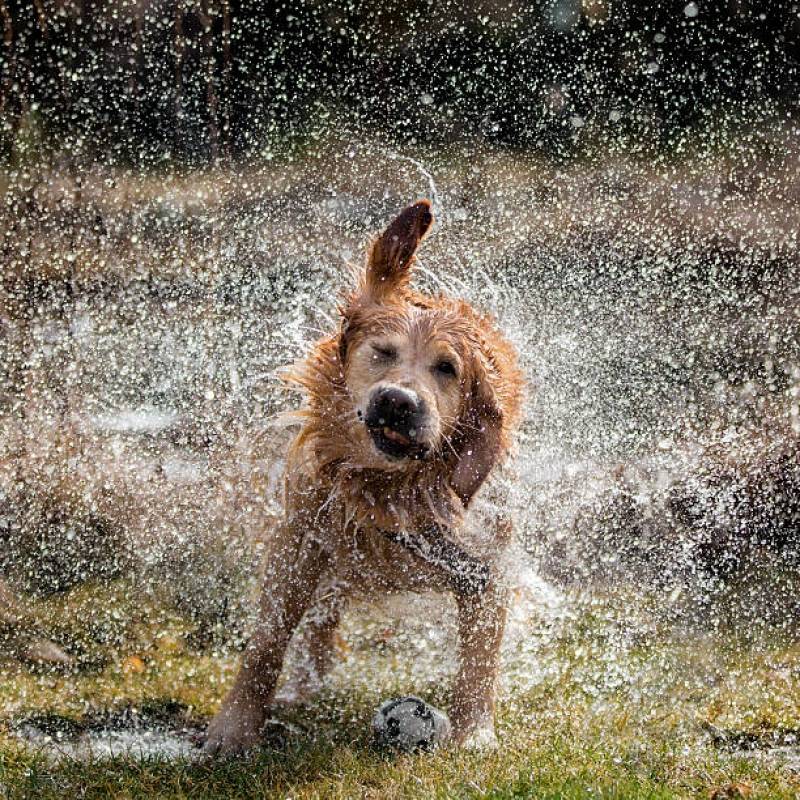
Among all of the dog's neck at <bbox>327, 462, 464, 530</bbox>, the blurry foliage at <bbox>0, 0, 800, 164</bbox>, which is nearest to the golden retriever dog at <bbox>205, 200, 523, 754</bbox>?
the dog's neck at <bbox>327, 462, 464, 530</bbox>

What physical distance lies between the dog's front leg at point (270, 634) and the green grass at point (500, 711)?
12 cm

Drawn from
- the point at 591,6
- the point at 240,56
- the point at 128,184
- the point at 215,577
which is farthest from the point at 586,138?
the point at 215,577

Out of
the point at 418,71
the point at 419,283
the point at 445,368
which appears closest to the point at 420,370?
the point at 445,368

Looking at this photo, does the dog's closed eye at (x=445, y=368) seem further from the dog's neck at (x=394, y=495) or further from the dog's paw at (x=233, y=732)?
the dog's paw at (x=233, y=732)

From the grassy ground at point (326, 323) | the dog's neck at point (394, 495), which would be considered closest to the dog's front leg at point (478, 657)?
the grassy ground at point (326, 323)

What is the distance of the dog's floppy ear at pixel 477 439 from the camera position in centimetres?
307

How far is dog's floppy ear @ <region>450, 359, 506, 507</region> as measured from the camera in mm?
3068

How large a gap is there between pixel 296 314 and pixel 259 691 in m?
2.44

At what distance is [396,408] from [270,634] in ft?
2.73

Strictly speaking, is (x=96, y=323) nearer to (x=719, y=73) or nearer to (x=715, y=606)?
(x=715, y=606)

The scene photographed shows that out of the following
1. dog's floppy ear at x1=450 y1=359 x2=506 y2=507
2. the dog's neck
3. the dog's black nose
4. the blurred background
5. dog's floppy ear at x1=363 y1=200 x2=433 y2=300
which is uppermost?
dog's floppy ear at x1=363 y1=200 x2=433 y2=300

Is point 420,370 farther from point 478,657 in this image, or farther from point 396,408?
point 478,657

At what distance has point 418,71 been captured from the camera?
7.95m

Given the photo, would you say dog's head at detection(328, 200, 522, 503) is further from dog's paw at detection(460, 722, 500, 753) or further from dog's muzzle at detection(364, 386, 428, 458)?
dog's paw at detection(460, 722, 500, 753)
